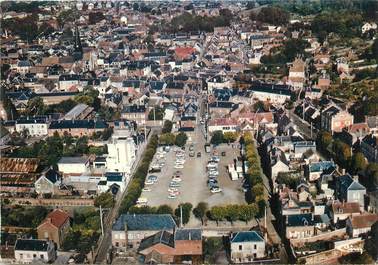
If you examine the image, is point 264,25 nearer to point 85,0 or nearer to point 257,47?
point 257,47

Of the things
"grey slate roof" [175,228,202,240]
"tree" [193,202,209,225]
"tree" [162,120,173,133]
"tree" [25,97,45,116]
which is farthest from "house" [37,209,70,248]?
"tree" [25,97,45,116]

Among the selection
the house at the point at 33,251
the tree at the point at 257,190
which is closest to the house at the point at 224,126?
the tree at the point at 257,190

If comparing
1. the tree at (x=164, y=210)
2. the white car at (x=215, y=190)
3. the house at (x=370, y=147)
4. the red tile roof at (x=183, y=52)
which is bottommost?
the white car at (x=215, y=190)

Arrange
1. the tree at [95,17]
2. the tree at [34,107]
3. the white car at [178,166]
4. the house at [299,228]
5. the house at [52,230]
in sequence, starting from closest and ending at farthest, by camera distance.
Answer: the house at [299,228], the house at [52,230], the white car at [178,166], the tree at [34,107], the tree at [95,17]

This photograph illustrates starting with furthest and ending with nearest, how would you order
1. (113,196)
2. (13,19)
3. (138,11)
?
(138,11) → (13,19) → (113,196)

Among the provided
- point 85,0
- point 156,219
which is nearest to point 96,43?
point 85,0

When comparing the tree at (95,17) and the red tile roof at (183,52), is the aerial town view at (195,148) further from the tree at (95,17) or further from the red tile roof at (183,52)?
the tree at (95,17)
